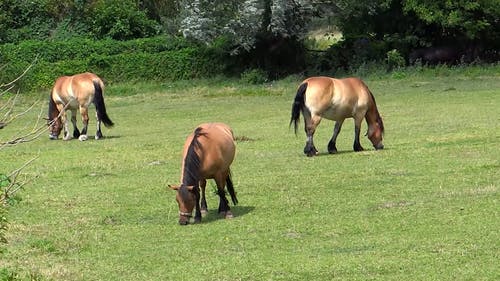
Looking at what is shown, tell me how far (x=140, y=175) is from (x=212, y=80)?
2458 cm

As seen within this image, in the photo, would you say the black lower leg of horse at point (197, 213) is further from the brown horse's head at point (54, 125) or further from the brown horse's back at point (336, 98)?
the brown horse's head at point (54, 125)

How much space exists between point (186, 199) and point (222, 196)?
726 mm

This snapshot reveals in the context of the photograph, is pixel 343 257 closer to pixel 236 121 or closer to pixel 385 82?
pixel 236 121

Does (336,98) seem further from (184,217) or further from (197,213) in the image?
(184,217)

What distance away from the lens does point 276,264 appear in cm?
954

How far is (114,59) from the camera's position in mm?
41688

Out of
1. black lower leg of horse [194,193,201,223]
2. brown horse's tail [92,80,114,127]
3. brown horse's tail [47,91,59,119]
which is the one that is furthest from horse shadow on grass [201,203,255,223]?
brown horse's tail [47,91,59,119]

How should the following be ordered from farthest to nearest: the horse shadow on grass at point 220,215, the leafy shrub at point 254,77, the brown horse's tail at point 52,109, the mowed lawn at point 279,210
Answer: the leafy shrub at point 254,77, the brown horse's tail at point 52,109, the horse shadow on grass at point 220,215, the mowed lawn at point 279,210

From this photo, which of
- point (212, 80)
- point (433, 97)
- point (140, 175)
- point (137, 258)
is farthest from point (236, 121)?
point (137, 258)

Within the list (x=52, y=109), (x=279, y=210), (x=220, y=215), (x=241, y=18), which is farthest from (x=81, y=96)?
(x=241, y=18)

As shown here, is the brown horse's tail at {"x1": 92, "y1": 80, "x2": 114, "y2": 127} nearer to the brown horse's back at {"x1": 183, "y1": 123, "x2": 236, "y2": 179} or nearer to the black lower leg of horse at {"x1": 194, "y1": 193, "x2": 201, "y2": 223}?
the brown horse's back at {"x1": 183, "y1": 123, "x2": 236, "y2": 179}

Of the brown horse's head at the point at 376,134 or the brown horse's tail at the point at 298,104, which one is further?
the brown horse's head at the point at 376,134

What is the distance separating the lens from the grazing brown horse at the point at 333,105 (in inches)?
714

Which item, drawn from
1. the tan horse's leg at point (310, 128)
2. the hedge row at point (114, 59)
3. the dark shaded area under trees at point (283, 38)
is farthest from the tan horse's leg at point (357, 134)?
the hedge row at point (114, 59)
